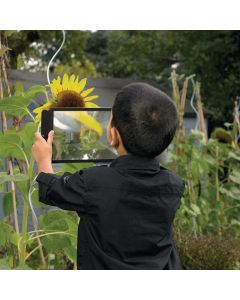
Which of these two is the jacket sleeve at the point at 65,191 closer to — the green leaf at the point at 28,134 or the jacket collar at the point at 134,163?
the jacket collar at the point at 134,163

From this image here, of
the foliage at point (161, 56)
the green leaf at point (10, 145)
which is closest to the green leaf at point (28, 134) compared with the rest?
the green leaf at point (10, 145)

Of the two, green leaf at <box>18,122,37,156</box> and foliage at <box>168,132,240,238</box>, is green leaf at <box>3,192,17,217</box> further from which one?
foliage at <box>168,132,240,238</box>

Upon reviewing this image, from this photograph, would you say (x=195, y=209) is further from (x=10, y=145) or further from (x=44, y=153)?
(x=44, y=153)

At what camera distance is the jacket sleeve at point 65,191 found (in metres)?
1.35

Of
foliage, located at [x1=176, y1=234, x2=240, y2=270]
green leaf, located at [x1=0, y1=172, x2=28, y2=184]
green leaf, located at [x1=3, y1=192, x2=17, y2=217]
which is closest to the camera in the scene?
green leaf, located at [x1=0, y1=172, x2=28, y2=184]

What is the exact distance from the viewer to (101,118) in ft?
5.09

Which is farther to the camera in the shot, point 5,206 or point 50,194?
point 5,206

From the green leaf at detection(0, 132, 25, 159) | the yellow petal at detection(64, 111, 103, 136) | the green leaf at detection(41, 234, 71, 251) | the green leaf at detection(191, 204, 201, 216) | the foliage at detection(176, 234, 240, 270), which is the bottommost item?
the foliage at detection(176, 234, 240, 270)

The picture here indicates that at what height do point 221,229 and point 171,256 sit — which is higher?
point 171,256

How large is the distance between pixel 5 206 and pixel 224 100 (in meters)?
8.71

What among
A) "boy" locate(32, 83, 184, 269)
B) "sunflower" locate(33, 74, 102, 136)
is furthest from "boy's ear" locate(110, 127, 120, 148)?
"sunflower" locate(33, 74, 102, 136)

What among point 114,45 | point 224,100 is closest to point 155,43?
point 114,45

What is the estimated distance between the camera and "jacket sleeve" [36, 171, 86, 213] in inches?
53.0

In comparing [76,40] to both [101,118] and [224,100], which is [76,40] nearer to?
[224,100]
